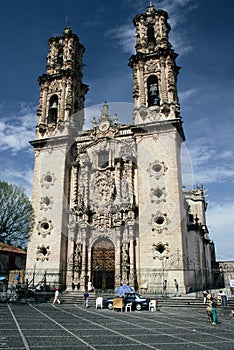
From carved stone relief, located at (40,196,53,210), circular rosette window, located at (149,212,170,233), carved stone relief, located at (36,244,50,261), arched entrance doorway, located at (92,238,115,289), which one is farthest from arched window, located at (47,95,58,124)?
circular rosette window, located at (149,212,170,233)

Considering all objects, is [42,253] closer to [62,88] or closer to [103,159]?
[103,159]

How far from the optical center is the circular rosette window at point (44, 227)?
26.2 meters

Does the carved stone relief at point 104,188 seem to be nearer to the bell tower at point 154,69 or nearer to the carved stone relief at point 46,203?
the carved stone relief at point 46,203

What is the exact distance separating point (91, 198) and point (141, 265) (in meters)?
7.28

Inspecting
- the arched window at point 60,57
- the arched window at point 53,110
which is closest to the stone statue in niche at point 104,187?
the arched window at point 53,110

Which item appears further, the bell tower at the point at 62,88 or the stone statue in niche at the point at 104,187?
the bell tower at the point at 62,88

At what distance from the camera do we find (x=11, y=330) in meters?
10.2

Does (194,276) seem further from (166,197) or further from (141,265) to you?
(166,197)

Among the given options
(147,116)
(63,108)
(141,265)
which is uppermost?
(63,108)

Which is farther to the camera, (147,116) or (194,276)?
(147,116)

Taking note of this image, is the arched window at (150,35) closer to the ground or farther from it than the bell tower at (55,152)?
farther from it

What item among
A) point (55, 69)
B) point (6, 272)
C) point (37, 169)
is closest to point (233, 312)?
point (37, 169)

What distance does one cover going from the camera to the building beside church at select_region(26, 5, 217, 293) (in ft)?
77.0

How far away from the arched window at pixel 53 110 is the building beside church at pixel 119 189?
130 millimetres
